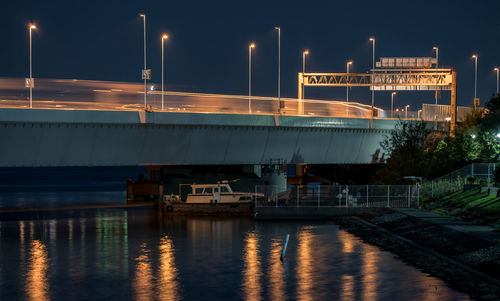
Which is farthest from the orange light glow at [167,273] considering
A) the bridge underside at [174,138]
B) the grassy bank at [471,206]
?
the grassy bank at [471,206]

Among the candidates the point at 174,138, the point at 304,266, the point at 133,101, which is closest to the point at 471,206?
the point at 304,266

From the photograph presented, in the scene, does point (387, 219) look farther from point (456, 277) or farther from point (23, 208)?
point (23, 208)

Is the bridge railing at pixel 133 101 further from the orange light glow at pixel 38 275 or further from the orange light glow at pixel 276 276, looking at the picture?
the orange light glow at pixel 276 276

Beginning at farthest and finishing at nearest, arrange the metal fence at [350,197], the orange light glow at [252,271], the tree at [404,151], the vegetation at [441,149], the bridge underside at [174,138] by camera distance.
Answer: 1. the tree at [404,151]
2. the vegetation at [441,149]
3. the metal fence at [350,197]
4. the bridge underside at [174,138]
5. the orange light glow at [252,271]

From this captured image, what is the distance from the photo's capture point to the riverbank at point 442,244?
26.4 meters

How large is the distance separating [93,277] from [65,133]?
21301 millimetres

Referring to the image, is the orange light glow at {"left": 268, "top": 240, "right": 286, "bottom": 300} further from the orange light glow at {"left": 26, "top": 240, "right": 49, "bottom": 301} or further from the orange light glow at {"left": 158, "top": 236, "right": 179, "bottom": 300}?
the orange light glow at {"left": 26, "top": 240, "right": 49, "bottom": 301}

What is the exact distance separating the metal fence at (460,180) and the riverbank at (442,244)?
484cm

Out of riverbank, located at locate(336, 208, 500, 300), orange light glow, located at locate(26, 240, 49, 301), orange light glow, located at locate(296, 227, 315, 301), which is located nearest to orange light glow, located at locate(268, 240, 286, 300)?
orange light glow, located at locate(296, 227, 315, 301)

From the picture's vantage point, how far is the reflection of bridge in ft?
155

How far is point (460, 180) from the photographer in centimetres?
5175

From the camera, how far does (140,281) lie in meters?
27.4

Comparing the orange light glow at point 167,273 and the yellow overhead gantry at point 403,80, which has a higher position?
the yellow overhead gantry at point 403,80

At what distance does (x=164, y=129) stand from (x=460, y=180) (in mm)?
23241
